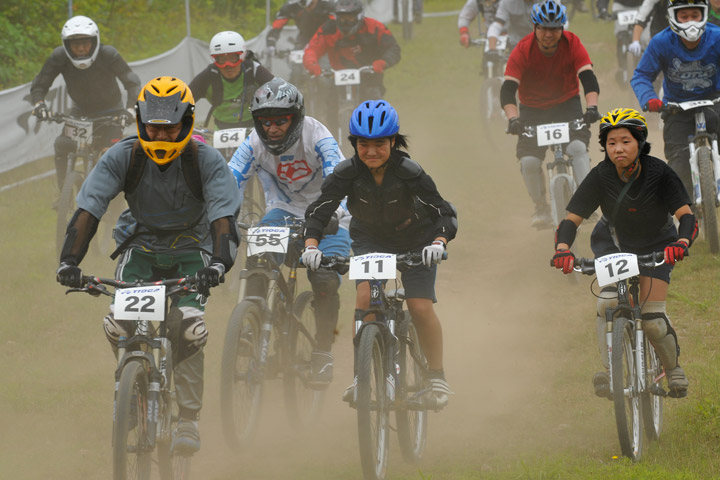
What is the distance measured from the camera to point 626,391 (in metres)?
6.30

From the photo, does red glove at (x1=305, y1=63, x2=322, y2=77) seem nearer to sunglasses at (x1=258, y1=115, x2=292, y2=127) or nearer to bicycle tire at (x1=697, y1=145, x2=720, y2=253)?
bicycle tire at (x1=697, y1=145, x2=720, y2=253)

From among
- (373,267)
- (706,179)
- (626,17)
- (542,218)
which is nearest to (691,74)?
(706,179)

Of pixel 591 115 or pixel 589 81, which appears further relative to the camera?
pixel 589 81

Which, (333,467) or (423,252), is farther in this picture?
(333,467)

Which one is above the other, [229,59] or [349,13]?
[349,13]

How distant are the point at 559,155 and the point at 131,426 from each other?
20.4ft

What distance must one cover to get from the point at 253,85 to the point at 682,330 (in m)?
5.28

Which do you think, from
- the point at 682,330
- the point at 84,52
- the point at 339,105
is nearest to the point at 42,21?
the point at 339,105

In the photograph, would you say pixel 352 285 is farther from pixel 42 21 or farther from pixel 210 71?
pixel 42 21

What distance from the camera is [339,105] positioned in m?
15.8

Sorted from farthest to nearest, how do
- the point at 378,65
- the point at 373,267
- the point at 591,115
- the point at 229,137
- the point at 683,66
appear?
the point at 378,65, the point at 229,137, the point at 591,115, the point at 683,66, the point at 373,267

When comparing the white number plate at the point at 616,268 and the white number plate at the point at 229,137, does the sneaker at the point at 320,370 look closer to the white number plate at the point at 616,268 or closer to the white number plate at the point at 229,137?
the white number plate at the point at 616,268

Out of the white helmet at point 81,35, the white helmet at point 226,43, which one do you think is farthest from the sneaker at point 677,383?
the white helmet at point 81,35

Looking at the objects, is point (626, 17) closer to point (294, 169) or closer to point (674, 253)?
point (294, 169)
